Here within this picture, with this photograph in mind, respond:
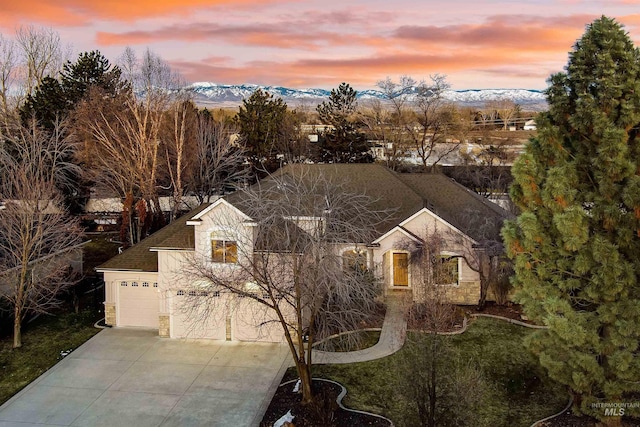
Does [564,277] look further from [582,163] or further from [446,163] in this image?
[446,163]

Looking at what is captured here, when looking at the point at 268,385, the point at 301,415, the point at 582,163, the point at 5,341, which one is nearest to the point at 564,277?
the point at 582,163

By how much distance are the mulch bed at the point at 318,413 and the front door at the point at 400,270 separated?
8.76m

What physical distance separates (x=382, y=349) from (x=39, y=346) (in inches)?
469

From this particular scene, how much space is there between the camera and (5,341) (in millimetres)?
19625

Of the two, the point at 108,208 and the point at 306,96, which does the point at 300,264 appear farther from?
the point at 306,96

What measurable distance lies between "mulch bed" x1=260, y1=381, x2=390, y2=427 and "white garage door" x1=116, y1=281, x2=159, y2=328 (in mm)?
7671

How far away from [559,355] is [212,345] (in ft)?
36.8

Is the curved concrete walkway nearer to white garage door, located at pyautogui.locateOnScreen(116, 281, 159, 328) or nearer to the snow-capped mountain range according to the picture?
white garage door, located at pyautogui.locateOnScreen(116, 281, 159, 328)

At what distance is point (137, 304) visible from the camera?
20.8 m

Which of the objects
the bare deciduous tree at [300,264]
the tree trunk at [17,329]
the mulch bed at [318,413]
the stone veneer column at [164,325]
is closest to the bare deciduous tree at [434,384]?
the mulch bed at [318,413]

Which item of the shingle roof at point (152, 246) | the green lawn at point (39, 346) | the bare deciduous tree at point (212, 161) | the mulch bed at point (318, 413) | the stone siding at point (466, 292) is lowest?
the mulch bed at point (318, 413)

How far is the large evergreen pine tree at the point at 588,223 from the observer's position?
11820 mm

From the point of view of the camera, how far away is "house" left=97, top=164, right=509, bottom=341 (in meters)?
18.6

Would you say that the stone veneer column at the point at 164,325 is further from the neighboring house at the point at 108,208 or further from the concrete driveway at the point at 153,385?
the neighboring house at the point at 108,208
